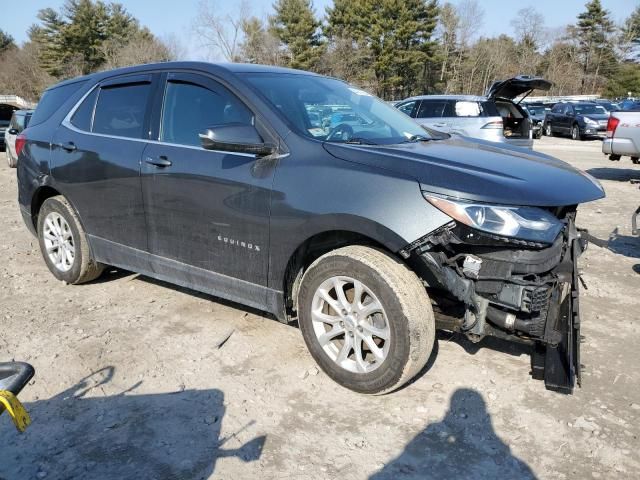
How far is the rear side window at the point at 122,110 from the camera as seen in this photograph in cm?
385

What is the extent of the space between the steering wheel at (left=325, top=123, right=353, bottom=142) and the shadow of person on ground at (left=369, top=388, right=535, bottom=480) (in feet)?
5.54

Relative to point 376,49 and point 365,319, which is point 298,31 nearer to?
point 376,49

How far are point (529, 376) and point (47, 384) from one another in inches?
113

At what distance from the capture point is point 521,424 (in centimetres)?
272

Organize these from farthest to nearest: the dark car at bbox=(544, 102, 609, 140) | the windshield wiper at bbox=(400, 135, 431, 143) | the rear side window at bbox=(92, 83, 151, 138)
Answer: the dark car at bbox=(544, 102, 609, 140), the rear side window at bbox=(92, 83, 151, 138), the windshield wiper at bbox=(400, 135, 431, 143)

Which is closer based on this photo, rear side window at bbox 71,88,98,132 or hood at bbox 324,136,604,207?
hood at bbox 324,136,604,207

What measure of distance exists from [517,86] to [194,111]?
8016 mm

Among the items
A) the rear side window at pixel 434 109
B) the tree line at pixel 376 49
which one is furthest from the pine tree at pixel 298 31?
the rear side window at pixel 434 109

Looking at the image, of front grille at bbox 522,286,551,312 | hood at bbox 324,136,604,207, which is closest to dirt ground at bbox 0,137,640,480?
front grille at bbox 522,286,551,312

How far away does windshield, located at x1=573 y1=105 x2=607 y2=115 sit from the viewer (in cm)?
2222

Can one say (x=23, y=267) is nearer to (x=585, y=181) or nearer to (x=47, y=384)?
(x=47, y=384)

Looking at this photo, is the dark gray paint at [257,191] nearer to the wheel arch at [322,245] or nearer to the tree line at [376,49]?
the wheel arch at [322,245]

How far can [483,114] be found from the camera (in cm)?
1088

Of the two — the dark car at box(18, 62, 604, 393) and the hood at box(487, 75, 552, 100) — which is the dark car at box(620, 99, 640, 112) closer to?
the hood at box(487, 75, 552, 100)
